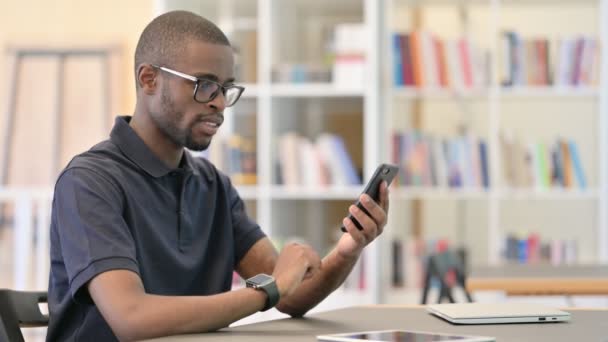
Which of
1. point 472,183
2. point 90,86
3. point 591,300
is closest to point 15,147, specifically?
point 90,86

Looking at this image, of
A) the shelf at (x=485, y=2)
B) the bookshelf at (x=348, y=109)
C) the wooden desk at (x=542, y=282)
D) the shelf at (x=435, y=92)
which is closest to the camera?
the wooden desk at (x=542, y=282)

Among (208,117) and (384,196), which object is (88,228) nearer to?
(208,117)

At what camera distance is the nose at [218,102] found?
210 cm

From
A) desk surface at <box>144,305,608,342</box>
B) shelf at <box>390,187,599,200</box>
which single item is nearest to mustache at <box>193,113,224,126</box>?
desk surface at <box>144,305,608,342</box>

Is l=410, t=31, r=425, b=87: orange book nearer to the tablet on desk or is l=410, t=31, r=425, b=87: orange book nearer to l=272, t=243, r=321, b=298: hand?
l=272, t=243, r=321, b=298: hand

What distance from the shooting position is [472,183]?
459 cm

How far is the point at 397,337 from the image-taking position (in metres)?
1.63

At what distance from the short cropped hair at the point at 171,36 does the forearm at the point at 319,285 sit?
1.70 feet

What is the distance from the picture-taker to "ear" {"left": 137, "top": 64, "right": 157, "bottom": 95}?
2168 millimetres

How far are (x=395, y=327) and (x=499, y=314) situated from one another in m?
0.20

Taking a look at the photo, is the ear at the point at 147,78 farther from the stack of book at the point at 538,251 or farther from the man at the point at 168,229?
the stack of book at the point at 538,251

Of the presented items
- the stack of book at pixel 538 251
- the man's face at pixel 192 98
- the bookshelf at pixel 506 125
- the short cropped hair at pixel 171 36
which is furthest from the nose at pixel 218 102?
the bookshelf at pixel 506 125

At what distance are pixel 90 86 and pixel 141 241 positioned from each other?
494cm

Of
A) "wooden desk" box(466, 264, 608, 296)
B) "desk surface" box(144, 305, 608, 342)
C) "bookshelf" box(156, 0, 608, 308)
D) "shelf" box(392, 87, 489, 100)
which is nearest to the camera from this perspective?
"desk surface" box(144, 305, 608, 342)
